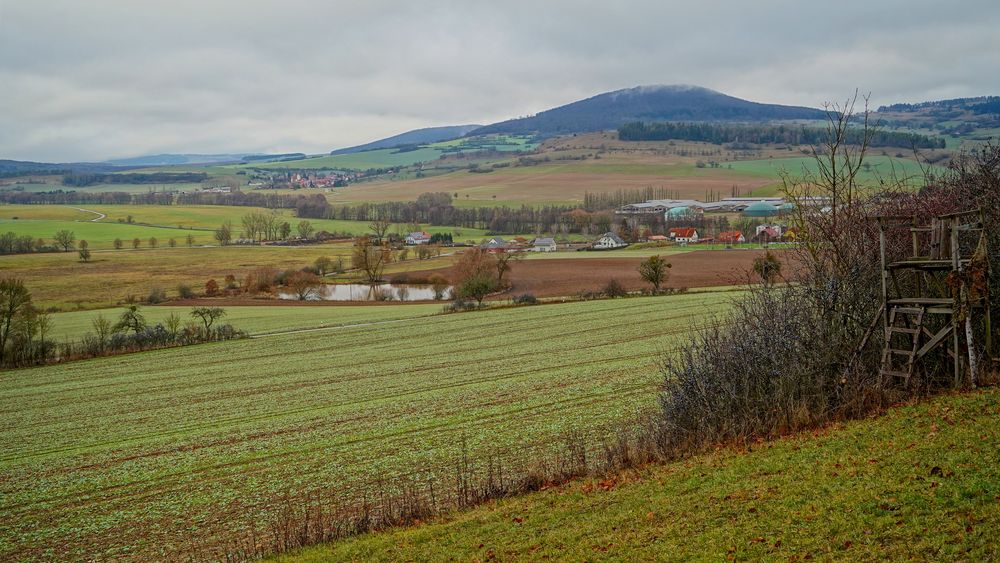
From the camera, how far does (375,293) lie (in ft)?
276

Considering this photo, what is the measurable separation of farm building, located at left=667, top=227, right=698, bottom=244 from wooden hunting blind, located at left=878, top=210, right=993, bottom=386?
96.7m

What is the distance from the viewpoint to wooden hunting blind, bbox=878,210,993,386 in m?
15.6

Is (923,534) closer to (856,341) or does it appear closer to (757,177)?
(856,341)

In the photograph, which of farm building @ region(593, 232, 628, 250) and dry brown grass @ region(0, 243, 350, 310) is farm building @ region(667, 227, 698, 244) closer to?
farm building @ region(593, 232, 628, 250)

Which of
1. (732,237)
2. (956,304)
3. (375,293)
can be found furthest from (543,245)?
(956,304)

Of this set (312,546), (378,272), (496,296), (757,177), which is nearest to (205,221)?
(378,272)

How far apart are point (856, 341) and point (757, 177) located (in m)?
182

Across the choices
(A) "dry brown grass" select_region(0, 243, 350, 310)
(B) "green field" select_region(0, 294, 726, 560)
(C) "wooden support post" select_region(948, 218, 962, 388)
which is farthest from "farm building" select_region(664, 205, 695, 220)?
(C) "wooden support post" select_region(948, 218, 962, 388)

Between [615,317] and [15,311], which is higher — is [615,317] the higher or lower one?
the lower one

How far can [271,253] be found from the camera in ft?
392

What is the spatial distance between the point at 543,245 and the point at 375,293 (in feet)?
135

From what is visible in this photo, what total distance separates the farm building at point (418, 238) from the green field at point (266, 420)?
78795 mm

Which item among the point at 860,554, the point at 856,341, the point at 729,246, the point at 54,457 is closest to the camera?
the point at 860,554

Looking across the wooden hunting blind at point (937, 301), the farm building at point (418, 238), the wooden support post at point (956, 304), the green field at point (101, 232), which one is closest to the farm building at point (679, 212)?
the farm building at point (418, 238)
